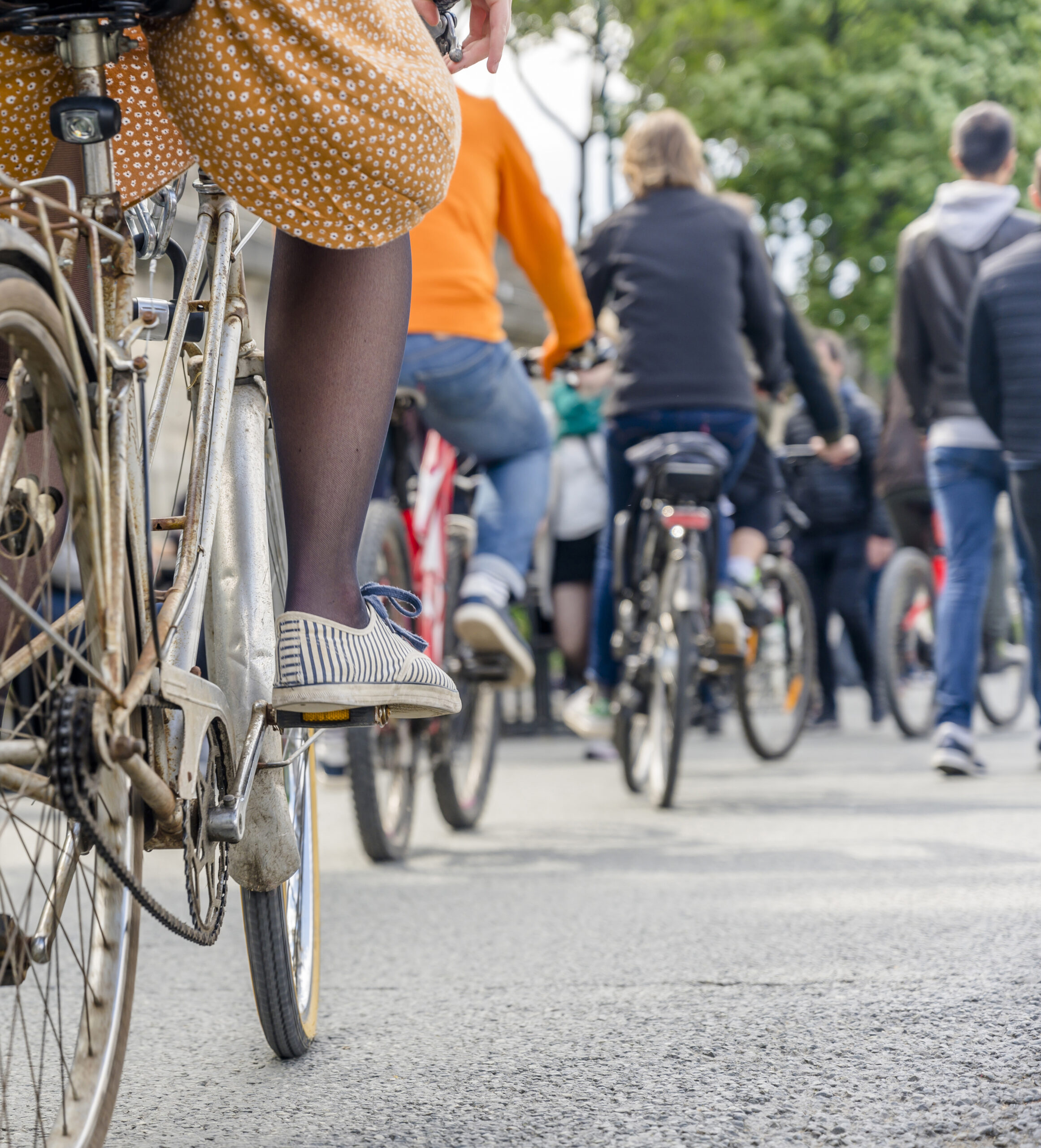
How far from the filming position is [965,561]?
5.93 metres

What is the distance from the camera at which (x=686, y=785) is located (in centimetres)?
611

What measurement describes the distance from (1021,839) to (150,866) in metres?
2.18

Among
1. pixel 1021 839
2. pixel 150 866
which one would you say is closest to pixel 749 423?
pixel 1021 839

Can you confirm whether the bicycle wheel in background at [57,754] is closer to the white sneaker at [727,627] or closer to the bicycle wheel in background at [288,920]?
A: the bicycle wheel in background at [288,920]

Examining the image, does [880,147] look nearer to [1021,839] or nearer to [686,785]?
A: [686,785]

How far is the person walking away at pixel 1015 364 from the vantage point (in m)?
5.38

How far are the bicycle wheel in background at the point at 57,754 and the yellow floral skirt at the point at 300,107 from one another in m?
0.43

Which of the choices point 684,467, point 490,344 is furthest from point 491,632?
point 684,467

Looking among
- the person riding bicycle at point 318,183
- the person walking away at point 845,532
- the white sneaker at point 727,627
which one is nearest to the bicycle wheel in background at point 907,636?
the person walking away at point 845,532

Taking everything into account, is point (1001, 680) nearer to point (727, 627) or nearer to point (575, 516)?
point (575, 516)

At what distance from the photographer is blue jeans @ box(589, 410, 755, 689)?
5664mm

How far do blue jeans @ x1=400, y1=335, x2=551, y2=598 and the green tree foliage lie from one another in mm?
15300

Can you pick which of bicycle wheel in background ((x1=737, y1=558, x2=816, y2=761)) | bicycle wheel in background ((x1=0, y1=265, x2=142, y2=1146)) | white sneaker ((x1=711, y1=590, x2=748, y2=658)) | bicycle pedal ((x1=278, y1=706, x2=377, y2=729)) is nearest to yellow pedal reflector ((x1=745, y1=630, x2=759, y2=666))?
bicycle wheel in background ((x1=737, y1=558, x2=816, y2=761))

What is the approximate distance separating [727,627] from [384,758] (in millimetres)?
1782
